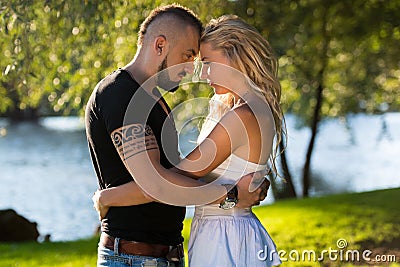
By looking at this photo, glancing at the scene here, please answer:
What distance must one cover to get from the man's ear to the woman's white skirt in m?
0.77

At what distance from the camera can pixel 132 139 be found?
8.70ft

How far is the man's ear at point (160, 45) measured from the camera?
2.88m

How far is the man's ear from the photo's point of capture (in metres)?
2.88

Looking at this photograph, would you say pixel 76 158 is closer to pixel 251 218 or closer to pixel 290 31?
pixel 290 31

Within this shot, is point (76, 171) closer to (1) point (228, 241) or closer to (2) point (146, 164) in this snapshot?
(1) point (228, 241)

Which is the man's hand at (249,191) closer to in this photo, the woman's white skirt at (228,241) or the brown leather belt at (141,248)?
the woman's white skirt at (228,241)

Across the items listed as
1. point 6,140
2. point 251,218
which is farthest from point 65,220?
point 6,140

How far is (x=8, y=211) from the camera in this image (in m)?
10.6

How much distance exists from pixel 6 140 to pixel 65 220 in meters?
23.6

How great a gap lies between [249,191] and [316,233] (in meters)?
5.43

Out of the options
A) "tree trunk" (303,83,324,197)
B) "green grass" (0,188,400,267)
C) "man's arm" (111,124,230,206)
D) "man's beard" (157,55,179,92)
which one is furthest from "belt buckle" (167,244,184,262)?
"tree trunk" (303,83,324,197)

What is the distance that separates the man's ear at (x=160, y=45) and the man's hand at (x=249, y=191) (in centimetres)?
69

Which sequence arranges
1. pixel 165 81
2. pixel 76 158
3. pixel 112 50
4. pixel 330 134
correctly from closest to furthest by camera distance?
1. pixel 165 81
2. pixel 112 50
3. pixel 76 158
4. pixel 330 134

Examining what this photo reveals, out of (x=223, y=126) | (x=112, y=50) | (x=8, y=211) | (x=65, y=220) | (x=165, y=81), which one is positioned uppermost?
(x=165, y=81)
